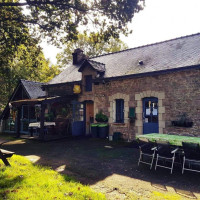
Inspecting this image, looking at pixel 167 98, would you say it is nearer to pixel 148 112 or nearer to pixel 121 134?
pixel 148 112

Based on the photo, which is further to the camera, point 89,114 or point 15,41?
point 89,114

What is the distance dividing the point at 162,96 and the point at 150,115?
127 centimetres

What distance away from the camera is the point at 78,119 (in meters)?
12.8

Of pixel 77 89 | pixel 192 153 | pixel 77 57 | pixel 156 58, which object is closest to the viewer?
pixel 192 153

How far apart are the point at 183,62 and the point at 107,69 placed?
5334 mm

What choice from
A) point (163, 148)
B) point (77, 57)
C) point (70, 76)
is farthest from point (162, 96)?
→ point (77, 57)

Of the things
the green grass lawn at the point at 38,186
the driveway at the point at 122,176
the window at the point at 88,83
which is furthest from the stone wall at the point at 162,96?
the green grass lawn at the point at 38,186

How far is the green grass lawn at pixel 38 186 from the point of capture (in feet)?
11.7

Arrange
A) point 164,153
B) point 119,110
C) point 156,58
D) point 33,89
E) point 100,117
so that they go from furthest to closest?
point 33,89 → point 100,117 → point 119,110 → point 156,58 → point 164,153

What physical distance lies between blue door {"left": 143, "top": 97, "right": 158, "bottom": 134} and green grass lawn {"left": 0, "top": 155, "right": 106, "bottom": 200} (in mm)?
6150

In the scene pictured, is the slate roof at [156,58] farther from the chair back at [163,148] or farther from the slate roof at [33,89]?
the chair back at [163,148]

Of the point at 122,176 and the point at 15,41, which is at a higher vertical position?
the point at 15,41

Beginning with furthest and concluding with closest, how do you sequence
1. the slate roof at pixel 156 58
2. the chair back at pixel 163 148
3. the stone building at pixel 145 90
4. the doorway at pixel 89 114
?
the doorway at pixel 89 114 → the slate roof at pixel 156 58 → the stone building at pixel 145 90 → the chair back at pixel 163 148

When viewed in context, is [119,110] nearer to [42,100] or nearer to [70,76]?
[42,100]
